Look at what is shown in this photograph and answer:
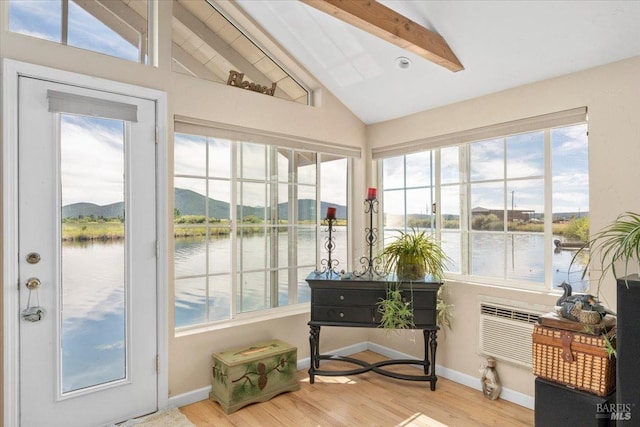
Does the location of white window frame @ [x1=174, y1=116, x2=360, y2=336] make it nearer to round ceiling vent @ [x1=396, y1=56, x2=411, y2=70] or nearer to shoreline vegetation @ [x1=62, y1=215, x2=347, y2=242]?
shoreline vegetation @ [x1=62, y1=215, x2=347, y2=242]

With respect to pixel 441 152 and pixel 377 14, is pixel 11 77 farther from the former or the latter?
pixel 441 152

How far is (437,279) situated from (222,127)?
2008 millimetres

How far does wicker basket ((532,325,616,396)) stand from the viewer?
6.86ft

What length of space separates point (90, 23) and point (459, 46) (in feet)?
7.87

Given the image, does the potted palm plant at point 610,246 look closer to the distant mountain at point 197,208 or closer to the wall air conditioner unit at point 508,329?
the wall air conditioner unit at point 508,329

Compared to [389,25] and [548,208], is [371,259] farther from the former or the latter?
[389,25]

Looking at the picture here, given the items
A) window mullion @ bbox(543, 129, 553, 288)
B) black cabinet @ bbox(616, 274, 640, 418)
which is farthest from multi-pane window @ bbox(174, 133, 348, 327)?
black cabinet @ bbox(616, 274, 640, 418)

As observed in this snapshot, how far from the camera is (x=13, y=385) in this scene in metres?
2.18

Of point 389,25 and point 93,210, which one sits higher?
point 389,25

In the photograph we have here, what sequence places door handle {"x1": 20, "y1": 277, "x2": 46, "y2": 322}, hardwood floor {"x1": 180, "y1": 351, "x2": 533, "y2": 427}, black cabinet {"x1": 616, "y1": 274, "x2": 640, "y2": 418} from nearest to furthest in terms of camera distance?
black cabinet {"x1": 616, "y1": 274, "x2": 640, "y2": 418}
door handle {"x1": 20, "y1": 277, "x2": 46, "y2": 322}
hardwood floor {"x1": 180, "y1": 351, "x2": 533, "y2": 427}

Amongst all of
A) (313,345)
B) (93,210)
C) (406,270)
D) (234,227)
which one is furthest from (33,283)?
(406,270)

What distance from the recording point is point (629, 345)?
1.92 meters

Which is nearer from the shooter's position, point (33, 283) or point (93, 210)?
point (33, 283)

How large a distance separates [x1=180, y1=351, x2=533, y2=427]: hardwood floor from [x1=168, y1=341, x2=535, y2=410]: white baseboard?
0.15 ft
